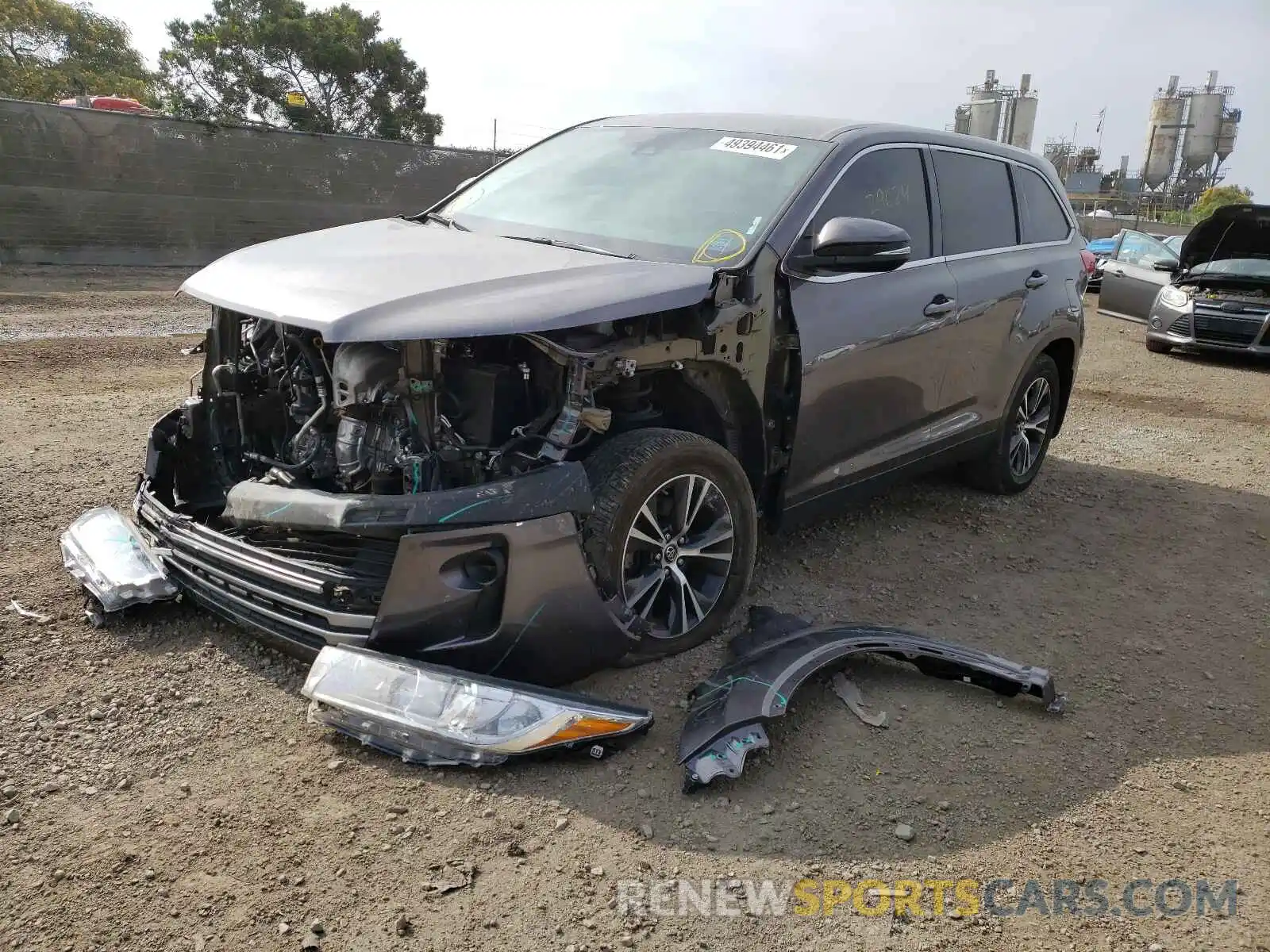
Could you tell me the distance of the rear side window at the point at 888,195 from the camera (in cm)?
385

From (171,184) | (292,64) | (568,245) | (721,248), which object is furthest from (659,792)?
(292,64)

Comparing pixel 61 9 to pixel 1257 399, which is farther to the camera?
pixel 61 9

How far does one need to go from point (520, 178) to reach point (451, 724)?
2.70 meters

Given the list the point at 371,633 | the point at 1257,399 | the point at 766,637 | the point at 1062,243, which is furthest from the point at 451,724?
the point at 1257,399

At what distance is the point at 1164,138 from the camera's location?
68.9 metres

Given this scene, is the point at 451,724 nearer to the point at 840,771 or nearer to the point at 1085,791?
the point at 840,771

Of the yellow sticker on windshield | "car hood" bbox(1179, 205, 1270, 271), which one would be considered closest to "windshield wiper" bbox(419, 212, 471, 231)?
the yellow sticker on windshield

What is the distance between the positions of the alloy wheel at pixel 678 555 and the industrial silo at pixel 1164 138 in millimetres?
77199

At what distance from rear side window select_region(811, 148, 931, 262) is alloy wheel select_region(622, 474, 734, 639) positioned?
1191mm

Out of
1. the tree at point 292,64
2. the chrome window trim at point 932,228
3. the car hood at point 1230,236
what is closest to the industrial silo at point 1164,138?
the tree at point 292,64

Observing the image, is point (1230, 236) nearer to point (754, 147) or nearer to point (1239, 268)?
point (1239, 268)

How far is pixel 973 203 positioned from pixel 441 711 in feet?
12.0

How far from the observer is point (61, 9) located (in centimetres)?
3559

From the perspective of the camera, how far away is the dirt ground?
7.32ft
